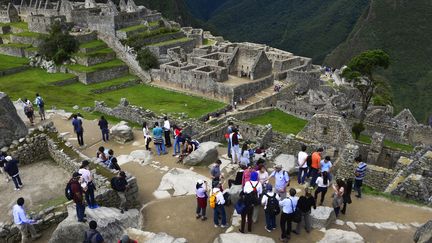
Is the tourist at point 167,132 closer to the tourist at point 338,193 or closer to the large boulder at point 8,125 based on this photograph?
the large boulder at point 8,125

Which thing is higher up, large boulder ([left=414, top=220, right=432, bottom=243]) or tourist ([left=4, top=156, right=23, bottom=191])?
large boulder ([left=414, top=220, right=432, bottom=243])

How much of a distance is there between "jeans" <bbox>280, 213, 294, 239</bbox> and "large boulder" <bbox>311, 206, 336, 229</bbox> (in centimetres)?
90

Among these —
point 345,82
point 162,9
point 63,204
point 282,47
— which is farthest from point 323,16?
point 63,204

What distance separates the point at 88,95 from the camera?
124ft

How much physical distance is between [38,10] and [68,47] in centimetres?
2165

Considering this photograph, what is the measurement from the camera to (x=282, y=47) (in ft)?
509

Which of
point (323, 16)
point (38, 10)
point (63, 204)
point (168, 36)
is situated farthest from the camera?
point (323, 16)

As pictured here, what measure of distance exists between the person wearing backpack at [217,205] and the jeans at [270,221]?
4.03 feet

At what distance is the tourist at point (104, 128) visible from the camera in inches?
717

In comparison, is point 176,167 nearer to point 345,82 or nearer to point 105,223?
point 105,223

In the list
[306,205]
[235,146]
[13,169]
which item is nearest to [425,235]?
[306,205]

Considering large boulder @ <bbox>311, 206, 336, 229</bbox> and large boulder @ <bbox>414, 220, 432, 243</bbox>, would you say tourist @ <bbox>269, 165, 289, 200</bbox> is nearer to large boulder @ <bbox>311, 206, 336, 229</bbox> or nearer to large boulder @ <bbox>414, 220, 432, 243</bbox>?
large boulder @ <bbox>311, 206, 336, 229</bbox>

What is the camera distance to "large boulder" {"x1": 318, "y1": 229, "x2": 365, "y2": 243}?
10.1 metres

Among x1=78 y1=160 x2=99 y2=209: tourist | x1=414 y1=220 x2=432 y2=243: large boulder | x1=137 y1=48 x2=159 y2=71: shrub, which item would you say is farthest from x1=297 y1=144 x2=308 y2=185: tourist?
x1=137 y1=48 x2=159 y2=71: shrub
